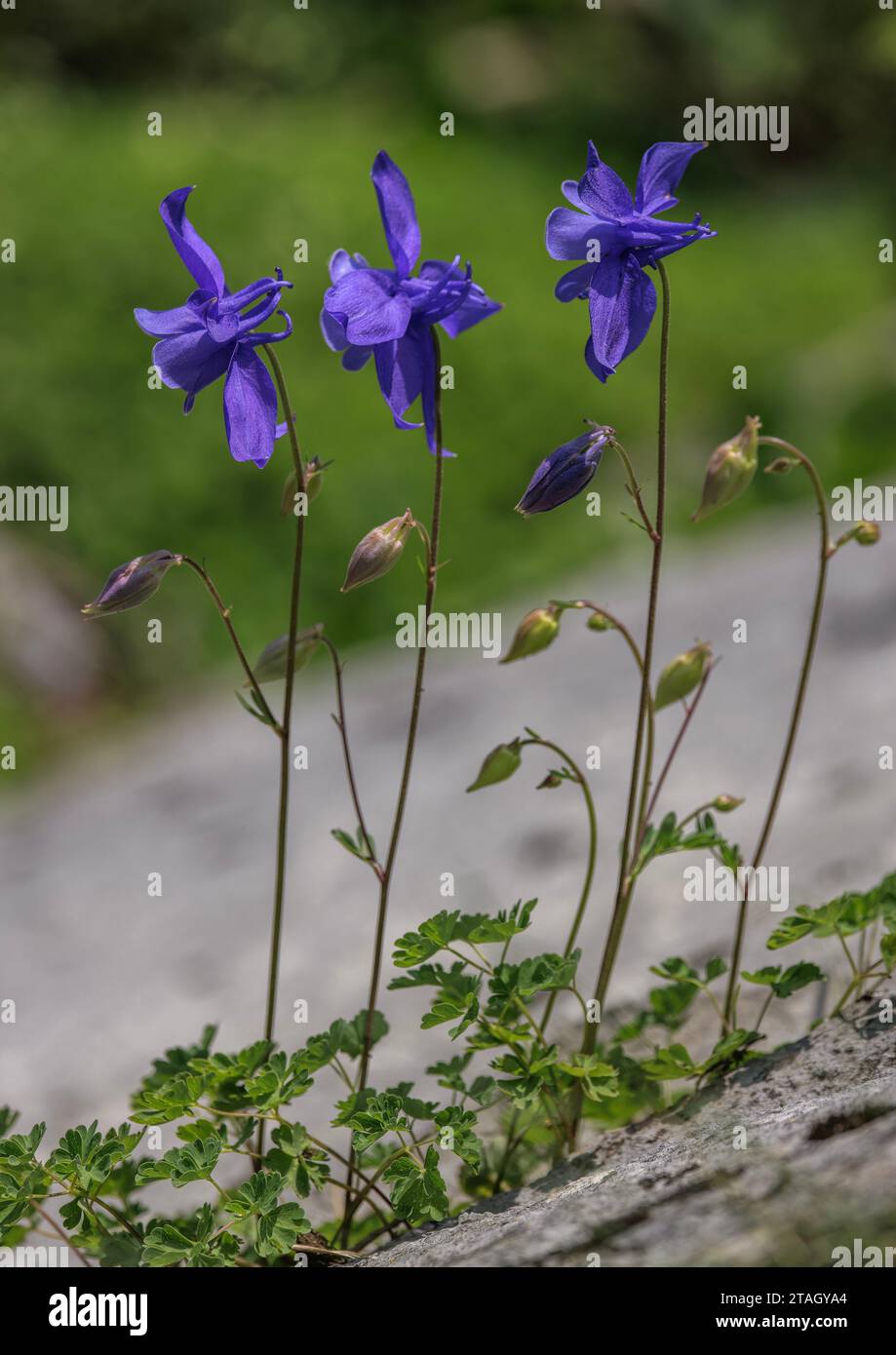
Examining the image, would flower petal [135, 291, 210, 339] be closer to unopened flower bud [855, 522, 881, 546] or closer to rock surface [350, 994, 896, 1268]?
unopened flower bud [855, 522, 881, 546]

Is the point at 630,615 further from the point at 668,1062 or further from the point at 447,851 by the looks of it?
the point at 668,1062

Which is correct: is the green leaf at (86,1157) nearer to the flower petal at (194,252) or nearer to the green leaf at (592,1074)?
the green leaf at (592,1074)

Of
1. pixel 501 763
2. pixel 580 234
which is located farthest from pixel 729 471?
pixel 501 763

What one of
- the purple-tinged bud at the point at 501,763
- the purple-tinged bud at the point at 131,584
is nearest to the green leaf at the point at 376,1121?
the purple-tinged bud at the point at 501,763

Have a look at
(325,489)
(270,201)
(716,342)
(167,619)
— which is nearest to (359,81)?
(270,201)

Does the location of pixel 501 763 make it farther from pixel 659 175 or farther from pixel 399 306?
pixel 659 175

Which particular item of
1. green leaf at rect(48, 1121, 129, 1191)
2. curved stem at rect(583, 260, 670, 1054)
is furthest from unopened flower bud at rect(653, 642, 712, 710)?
green leaf at rect(48, 1121, 129, 1191)
